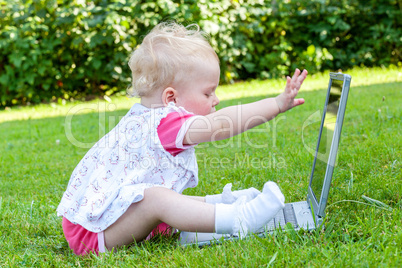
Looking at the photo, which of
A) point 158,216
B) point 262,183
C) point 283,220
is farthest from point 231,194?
point 262,183

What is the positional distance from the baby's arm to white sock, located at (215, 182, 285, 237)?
29 centimetres

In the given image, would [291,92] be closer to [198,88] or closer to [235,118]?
[235,118]

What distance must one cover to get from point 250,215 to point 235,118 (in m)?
0.40

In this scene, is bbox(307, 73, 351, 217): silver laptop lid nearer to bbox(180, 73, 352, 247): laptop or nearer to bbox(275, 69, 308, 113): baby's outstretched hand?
bbox(180, 73, 352, 247): laptop

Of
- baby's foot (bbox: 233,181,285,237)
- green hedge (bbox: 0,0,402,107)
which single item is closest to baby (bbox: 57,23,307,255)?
baby's foot (bbox: 233,181,285,237)

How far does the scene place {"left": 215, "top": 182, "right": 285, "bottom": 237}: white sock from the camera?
1669 millimetres

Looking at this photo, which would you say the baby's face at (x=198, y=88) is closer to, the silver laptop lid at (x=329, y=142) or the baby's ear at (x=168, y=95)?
the baby's ear at (x=168, y=95)

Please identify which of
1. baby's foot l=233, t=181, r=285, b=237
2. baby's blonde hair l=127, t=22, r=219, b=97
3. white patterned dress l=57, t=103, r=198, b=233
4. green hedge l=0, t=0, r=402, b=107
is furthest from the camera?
green hedge l=0, t=0, r=402, b=107

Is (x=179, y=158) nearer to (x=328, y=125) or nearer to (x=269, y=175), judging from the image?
(x=328, y=125)

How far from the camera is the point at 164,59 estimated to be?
1.92 meters

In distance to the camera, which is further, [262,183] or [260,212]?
[262,183]

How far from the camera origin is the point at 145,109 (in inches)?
76.8

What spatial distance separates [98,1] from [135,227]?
19.3ft

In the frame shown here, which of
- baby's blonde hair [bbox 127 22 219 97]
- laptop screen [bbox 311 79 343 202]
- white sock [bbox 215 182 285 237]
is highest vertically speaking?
baby's blonde hair [bbox 127 22 219 97]
